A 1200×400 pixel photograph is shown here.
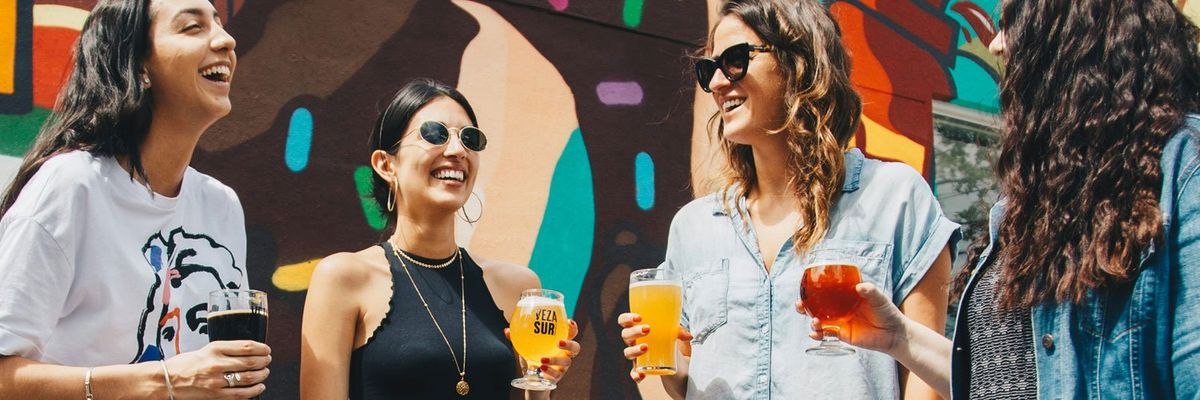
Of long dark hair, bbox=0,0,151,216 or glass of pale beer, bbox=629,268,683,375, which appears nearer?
long dark hair, bbox=0,0,151,216

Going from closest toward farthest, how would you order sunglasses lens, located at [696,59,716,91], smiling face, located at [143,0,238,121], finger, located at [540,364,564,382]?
smiling face, located at [143,0,238,121] → finger, located at [540,364,564,382] → sunglasses lens, located at [696,59,716,91]

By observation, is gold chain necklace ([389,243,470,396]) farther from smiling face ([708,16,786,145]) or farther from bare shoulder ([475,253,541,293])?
smiling face ([708,16,786,145])

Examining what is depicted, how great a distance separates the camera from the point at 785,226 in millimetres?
3248

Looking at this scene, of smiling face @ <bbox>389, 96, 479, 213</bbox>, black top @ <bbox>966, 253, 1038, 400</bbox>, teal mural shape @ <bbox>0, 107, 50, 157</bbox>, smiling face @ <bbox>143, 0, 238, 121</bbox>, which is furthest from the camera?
teal mural shape @ <bbox>0, 107, 50, 157</bbox>

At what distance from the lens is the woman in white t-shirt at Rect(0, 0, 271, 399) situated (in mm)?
2568

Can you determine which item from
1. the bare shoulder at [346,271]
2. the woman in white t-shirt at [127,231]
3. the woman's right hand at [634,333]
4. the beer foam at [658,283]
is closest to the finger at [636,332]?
the woman's right hand at [634,333]

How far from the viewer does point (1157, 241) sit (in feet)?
6.52

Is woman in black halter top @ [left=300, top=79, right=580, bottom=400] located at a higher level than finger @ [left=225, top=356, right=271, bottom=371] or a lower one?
higher

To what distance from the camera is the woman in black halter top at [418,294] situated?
10.6ft

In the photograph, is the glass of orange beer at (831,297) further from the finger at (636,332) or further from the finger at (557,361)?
the finger at (557,361)

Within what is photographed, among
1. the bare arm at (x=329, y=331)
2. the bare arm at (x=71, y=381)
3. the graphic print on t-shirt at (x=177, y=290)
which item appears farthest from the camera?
the bare arm at (x=329, y=331)

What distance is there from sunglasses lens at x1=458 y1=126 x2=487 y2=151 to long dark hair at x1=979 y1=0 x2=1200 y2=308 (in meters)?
1.82

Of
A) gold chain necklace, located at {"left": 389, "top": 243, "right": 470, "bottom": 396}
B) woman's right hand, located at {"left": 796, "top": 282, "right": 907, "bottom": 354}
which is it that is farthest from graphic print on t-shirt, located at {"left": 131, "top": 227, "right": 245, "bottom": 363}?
woman's right hand, located at {"left": 796, "top": 282, "right": 907, "bottom": 354}

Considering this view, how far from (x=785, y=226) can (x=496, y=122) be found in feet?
6.69
